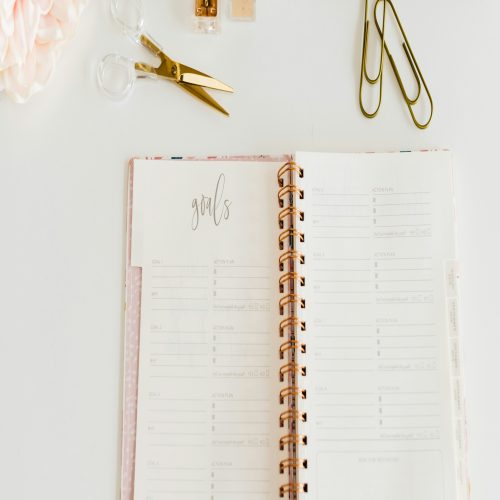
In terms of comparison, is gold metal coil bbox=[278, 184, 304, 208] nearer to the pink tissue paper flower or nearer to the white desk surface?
the white desk surface

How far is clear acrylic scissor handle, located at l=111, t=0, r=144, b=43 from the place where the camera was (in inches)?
31.6

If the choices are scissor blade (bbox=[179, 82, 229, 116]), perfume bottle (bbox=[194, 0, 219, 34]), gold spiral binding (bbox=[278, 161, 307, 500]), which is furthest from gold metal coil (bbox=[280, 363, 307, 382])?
perfume bottle (bbox=[194, 0, 219, 34])

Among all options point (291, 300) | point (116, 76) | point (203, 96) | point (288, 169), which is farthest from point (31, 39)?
point (291, 300)

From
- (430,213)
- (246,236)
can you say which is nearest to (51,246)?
(246,236)

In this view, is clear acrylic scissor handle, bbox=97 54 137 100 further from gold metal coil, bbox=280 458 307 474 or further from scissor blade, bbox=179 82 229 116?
gold metal coil, bbox=280 458 307 474

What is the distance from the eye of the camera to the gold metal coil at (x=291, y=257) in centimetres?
76

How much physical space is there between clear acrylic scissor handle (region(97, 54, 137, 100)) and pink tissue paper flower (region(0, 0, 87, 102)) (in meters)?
0.06

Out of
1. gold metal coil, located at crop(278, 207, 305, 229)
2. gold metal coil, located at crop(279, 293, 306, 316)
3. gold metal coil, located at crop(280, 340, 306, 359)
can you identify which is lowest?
gold metal coil, located at crop(280, 340, 306, 359)

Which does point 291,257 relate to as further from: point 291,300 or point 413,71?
point 413,71

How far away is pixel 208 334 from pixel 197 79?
0.34 metres

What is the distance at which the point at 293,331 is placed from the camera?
755 millimetres

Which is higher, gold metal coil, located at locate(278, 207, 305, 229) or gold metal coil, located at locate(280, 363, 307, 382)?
gold metal coil, located at locate(278, 207, 305, 229)

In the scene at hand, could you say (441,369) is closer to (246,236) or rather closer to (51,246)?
(246,236)

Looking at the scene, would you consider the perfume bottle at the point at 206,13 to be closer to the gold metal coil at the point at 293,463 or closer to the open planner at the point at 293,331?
the open planner at the point at 293,331
